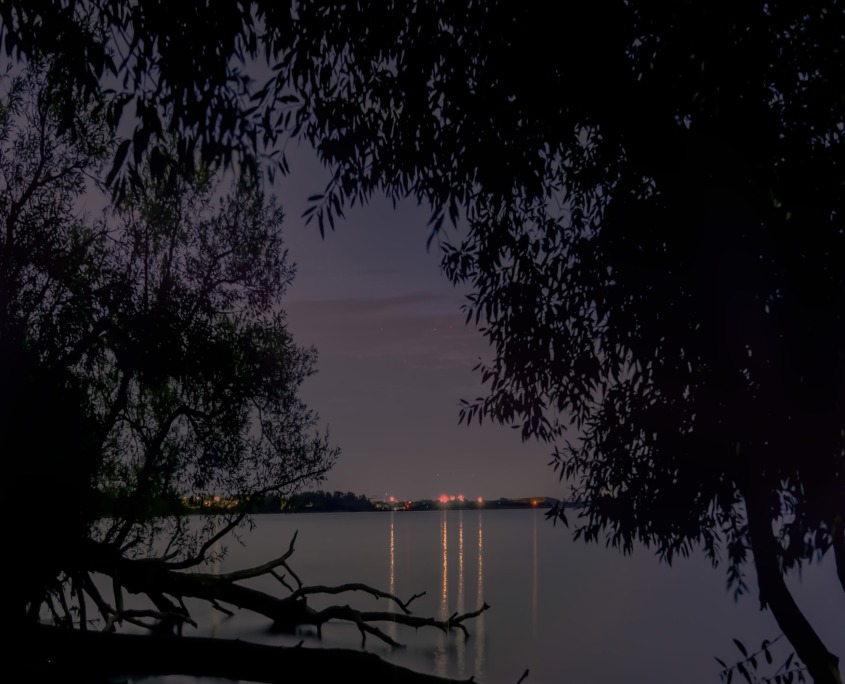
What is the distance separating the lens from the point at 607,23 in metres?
7.92

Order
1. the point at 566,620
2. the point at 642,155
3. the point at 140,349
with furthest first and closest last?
the point at 566,620
the point at 140,349
the point at 642,155

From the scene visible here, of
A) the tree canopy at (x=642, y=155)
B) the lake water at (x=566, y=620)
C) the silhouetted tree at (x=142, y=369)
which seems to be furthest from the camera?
the lake water at (x=566, y=620)

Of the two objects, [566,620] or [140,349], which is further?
[566,620]

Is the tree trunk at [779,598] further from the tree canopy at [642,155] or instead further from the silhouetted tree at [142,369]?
the silhouetted tree at [142,369]

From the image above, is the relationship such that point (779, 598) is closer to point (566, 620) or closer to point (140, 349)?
point (140, 349)

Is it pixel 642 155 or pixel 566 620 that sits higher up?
pixel 642 155

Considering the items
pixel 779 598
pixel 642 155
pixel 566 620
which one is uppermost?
pixel 642 155

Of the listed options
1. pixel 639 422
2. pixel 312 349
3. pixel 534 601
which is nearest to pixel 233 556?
pixel 534 601

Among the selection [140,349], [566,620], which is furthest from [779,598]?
[566,620]

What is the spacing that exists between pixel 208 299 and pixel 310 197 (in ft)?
40.4

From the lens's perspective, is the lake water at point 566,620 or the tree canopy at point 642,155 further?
the lake water at point 566,620

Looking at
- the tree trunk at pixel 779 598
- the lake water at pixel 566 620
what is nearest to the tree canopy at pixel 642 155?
the tree trunk at pixel 779 598

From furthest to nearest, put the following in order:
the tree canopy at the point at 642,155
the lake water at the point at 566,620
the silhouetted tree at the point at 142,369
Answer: the lake water at the point at 566,620 < the silhouetted tree at the point at 142,369 < the tree canopy at the point at 642,155

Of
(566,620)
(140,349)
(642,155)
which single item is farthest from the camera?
(566,620)
